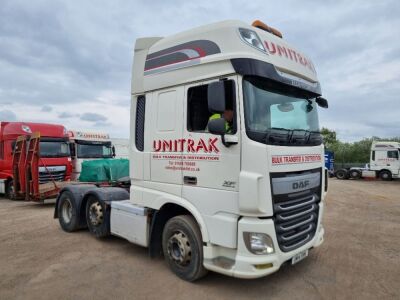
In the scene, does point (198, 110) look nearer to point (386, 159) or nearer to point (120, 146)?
point (120, 146)

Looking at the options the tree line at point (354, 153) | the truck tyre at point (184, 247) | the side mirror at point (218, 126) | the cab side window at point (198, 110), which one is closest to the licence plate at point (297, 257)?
the truck tyre at point (184, 247)

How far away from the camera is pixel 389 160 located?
24266mm

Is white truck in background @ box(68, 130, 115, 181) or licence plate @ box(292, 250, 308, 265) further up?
white truck in background @ box(68, 130, 115, 181)

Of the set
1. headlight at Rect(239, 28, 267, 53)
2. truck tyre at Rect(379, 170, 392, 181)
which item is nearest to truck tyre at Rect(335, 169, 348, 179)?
truck tyre at Rect(379, 170, 392, 181)

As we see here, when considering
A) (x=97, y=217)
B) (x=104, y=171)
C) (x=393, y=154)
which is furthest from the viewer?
(x=393, y=154)

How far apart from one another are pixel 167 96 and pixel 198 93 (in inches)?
23.3

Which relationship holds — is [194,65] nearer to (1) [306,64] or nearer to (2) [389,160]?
(1) [306,64]

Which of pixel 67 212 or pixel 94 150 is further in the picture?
pixel 94 150

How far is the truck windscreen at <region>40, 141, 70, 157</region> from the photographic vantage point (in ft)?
41.2

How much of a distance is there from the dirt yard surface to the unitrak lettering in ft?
5.89

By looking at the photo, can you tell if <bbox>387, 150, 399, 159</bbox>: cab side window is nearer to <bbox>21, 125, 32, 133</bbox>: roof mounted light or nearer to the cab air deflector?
<bbox>21, 125, 32, 133</bbox>: roof mounted light

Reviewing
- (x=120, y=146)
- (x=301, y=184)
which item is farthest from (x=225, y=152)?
(x=120, y=146)

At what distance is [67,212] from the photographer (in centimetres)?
728

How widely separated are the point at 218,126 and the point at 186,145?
0.84m
